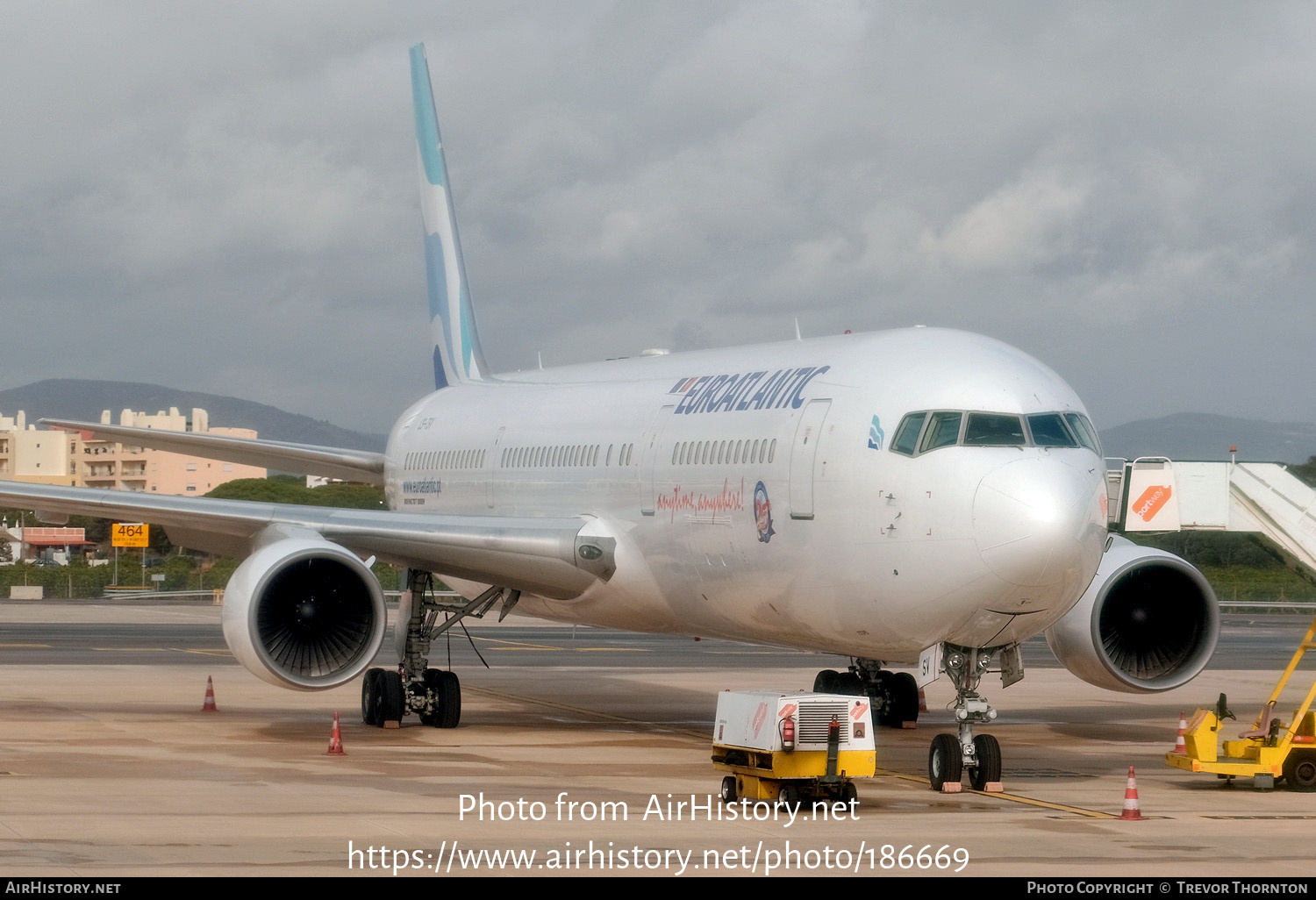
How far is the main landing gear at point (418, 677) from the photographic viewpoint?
70.4ft

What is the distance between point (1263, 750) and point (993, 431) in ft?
13.7

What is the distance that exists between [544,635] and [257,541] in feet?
88.3

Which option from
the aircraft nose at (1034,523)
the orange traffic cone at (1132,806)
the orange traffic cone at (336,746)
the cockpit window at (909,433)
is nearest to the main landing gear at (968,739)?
the aircraft nose at (1034,523)

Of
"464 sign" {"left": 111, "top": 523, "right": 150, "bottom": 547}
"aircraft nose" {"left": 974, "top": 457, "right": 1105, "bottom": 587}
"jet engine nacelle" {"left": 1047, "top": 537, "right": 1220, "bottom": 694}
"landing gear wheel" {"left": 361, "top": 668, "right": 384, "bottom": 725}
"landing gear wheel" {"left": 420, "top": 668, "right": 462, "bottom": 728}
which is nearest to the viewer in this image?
"aircraft nose" {"left": 974, "top": 457, "right": 1105, "bottom": 587}

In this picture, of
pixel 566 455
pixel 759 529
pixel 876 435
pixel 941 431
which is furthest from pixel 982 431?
pixel 566 455

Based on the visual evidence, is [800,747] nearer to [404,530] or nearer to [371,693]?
[404,530]

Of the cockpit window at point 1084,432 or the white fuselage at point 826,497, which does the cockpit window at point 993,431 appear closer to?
the white fuselage at point 826,497

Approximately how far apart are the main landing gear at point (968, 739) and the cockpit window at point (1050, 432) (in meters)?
1.82

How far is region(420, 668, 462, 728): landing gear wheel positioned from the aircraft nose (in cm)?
874

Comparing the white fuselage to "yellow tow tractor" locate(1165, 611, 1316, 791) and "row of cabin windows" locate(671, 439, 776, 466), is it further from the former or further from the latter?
"yellow tow tractor" locate(1165, 611, 1316, 791)

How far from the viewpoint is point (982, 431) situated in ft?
49.3

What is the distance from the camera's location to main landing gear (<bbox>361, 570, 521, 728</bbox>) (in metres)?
21.5

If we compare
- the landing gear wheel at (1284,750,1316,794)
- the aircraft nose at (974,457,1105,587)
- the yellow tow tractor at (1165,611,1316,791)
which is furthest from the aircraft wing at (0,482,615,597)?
the landing gear wheel at (1284,750,1316,794)

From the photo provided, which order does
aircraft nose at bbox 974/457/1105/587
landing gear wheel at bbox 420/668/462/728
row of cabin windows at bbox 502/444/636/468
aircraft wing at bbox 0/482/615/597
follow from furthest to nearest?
landing gear wheel at bbox 420/668/462/728, row of cabin windows at bbox 502/444/636/468, aircraft wing at bbox 0/482/615/597, aircraft nose at bbox 974/457/1105/587
